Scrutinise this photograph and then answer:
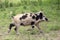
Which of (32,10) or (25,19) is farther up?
(25,19)

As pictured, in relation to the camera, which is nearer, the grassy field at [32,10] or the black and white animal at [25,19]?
the grassy field at [32,10]

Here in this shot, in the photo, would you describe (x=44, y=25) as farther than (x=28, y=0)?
No

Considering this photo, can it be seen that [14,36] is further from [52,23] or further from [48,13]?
[48,13]

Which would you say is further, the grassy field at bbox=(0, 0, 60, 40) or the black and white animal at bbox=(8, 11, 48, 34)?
the black and white animal at bbox=(8, 11, 48, 34)

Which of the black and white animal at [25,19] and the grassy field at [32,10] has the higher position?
the black and white animal at [25,19]

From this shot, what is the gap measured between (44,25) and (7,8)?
122 inches

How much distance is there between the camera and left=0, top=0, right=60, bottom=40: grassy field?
8.28m

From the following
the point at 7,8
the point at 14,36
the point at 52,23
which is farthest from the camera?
the point at 7,8

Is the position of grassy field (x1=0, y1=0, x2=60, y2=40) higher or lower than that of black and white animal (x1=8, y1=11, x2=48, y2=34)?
lower

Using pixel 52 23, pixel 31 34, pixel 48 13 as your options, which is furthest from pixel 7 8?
pixel 31 34

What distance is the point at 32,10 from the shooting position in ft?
38.6

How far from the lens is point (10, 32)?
343 inches

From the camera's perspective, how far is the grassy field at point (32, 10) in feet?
27.2

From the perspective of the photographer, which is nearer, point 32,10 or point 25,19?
point 25,19
